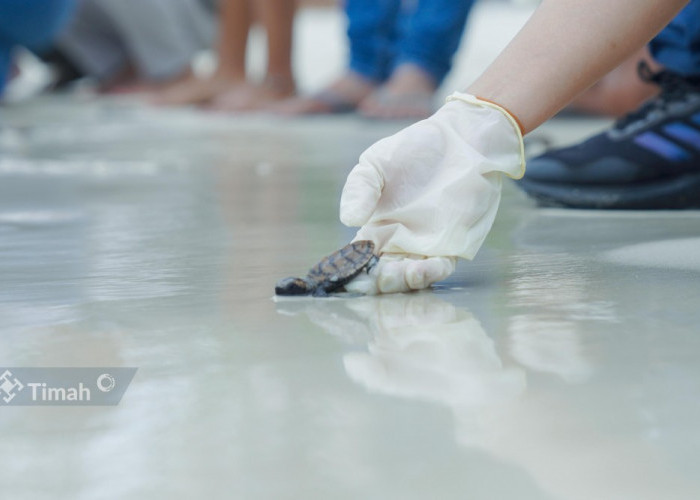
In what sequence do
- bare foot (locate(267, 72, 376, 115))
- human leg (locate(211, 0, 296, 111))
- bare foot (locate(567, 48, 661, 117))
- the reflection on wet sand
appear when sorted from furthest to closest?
human leg (locate(211, 0, 296, 111)) → bare foot (locate(267, 72, 376, 115)) → bare foot (locate(567, 48, 661, 117)) → the reflection on wet sand

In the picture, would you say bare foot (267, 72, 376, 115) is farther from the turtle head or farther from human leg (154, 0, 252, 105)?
the turtle head

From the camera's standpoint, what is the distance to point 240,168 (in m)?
2.02

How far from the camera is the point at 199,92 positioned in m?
4.14

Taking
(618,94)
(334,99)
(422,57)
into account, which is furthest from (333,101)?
(618,94)

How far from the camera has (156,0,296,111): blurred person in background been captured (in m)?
3.71

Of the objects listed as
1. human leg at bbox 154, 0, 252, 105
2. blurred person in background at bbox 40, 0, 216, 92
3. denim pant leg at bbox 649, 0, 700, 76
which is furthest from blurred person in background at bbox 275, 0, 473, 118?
denim pant leg at bbox 649, 0, 700, 76

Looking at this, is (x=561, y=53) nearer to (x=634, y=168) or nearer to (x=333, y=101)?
(x=634, y=168)

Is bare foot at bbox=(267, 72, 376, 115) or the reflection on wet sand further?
bare foot at bbox=(267, 72, 376, 115)

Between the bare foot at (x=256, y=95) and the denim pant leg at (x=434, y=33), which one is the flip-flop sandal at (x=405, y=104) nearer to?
the denim pant leg at (x=434, y=33)

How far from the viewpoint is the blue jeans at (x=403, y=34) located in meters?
3.16

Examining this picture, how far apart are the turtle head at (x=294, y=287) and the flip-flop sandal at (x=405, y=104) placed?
2.20 meters

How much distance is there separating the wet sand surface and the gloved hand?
0.09ft

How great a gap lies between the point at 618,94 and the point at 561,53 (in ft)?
6.84

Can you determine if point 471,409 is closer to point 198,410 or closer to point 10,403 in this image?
point 198,410
